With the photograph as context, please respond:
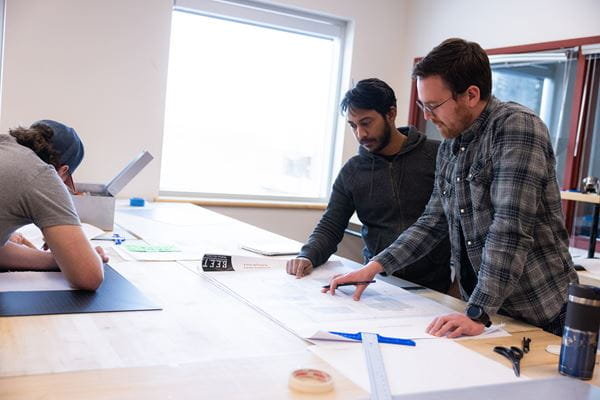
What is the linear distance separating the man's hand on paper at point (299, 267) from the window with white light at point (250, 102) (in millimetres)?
2448

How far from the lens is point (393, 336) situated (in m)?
1.31

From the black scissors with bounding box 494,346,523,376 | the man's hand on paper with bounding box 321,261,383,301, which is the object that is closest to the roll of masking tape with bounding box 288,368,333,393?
the black scissors with bounding box 494,346,523,376

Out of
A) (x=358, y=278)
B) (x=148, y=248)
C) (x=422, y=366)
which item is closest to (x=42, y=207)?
(x=148, y=248)

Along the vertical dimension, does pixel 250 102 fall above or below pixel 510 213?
above

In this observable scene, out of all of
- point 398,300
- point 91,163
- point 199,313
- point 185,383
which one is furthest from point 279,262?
point 91,163

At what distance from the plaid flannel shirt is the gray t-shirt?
0.98 metres

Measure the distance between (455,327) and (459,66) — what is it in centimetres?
60

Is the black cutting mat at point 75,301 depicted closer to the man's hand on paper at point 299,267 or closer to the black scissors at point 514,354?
the man's hand on paper at point 299,267

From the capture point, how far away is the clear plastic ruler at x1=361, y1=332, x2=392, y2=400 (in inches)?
38.8

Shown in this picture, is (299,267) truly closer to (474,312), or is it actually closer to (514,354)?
(474,312)

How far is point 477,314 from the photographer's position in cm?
135

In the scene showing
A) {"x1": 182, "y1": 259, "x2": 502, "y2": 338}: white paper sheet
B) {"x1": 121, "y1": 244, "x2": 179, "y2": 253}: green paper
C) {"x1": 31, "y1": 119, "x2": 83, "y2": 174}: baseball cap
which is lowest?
{"x1": 121, "y1": 244, "x2": 179, "y2": 253}: green paper

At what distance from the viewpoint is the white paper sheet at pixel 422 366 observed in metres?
1.05

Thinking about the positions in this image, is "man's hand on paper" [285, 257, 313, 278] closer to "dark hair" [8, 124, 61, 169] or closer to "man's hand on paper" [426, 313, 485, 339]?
"man's hand on paper" [426, 313, 485, 339]
